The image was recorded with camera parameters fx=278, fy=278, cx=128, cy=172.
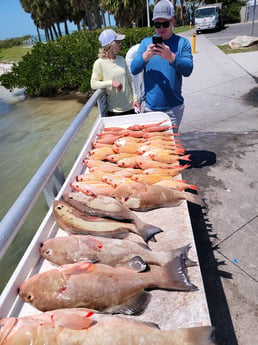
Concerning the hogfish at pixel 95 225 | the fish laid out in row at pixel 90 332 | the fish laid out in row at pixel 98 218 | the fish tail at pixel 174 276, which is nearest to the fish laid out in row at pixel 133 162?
the fish laid out in row at pixel 98 218

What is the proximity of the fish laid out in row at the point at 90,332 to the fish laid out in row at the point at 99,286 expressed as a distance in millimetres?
146

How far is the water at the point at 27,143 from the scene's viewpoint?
19.8 ft

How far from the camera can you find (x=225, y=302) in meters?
2.80

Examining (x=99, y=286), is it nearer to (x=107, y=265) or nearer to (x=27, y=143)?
(x=107, y=265)

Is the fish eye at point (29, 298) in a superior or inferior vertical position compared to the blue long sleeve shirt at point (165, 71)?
inferior

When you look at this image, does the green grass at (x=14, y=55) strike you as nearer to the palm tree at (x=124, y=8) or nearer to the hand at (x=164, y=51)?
the palm tree at (x=124, y=8)

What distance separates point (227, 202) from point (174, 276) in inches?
113

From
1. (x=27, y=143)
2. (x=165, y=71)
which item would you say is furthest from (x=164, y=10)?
(x=27, y=143)

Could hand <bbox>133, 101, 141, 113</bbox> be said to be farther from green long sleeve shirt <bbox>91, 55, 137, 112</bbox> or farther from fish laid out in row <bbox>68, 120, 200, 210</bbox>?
fish laid out in row <bbox>68, 120, 200, 210</bbox>

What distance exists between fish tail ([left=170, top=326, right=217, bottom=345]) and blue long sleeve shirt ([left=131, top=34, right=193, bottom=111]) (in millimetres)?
2904

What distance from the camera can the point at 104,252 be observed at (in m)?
1.81

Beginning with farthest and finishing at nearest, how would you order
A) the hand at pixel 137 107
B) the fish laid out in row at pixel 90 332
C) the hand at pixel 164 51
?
1. the hand at pixel 137 107
2. the hand at pixel 164 51
3. the fish laid out in row at pixel 90 332

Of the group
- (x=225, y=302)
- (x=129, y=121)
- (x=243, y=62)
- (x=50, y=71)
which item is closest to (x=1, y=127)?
(x=50, y=71)

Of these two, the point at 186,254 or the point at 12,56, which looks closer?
the point at 186,254
